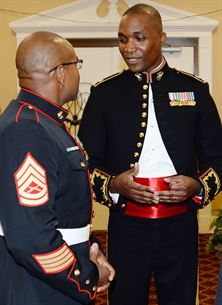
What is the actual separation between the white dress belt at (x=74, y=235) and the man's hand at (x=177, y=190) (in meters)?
0.51

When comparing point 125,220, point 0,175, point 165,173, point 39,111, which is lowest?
point 125,220

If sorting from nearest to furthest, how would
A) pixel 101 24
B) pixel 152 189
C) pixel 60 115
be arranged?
pixel 60 115, pixel 152 189, pixel 101 24

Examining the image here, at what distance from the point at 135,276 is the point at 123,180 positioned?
17.3 inches

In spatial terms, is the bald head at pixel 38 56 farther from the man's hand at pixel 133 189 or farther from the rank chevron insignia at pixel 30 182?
the man's hand at pixel 133 189

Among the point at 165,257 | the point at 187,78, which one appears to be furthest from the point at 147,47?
the point at 165,257

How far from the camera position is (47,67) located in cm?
153

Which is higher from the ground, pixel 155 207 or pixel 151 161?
pixel 151 161

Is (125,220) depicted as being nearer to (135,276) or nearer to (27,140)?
(135,276)

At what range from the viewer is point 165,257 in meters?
2.22

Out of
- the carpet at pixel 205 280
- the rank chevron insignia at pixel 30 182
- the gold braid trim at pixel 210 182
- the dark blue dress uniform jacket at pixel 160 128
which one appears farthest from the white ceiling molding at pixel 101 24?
the rank chevron insignia at pixel 30 182

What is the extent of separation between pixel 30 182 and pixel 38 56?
381mm

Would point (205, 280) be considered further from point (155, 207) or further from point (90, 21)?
point (90, 21)

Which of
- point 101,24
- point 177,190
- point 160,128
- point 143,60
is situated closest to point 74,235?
point 177,190

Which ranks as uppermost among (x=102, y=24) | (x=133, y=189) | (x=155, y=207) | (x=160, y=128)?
(x=102, y=24)
